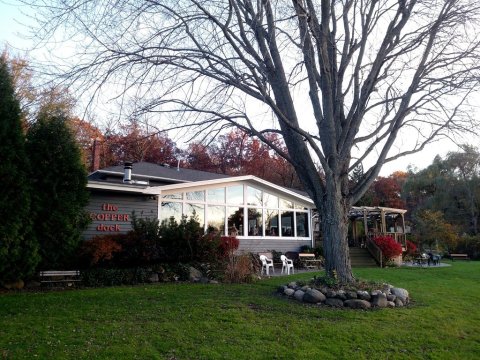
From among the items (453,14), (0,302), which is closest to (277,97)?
(453,14)

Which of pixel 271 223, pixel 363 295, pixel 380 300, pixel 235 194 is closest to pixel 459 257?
pixel 271 223

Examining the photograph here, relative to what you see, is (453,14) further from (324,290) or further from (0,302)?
(0,302)

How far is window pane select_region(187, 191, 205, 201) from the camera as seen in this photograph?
55.3ft

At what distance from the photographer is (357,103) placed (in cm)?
1025

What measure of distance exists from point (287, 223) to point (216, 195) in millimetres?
4476

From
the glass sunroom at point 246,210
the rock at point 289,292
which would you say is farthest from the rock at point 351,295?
the glass sunroom at point 246,210

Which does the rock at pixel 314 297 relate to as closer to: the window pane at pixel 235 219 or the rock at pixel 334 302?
the rock at pixel 334 302

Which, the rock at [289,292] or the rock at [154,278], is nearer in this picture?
the rock at [289,292]

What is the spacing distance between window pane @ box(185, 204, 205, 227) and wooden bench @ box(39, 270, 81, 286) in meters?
5.96

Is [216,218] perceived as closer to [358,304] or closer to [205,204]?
[205,204]

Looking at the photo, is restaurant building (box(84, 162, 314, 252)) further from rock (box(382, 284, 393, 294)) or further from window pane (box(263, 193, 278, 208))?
rock (box(382, 284, 393, 294))

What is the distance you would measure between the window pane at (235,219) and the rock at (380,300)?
31.2 feet

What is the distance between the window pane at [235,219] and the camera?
17.9 meters

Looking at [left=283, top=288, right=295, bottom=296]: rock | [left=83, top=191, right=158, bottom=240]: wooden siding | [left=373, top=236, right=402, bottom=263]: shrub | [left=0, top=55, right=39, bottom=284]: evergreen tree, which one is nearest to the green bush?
[left=0, top=55, right=39, bottom=284]: evergreen tree
